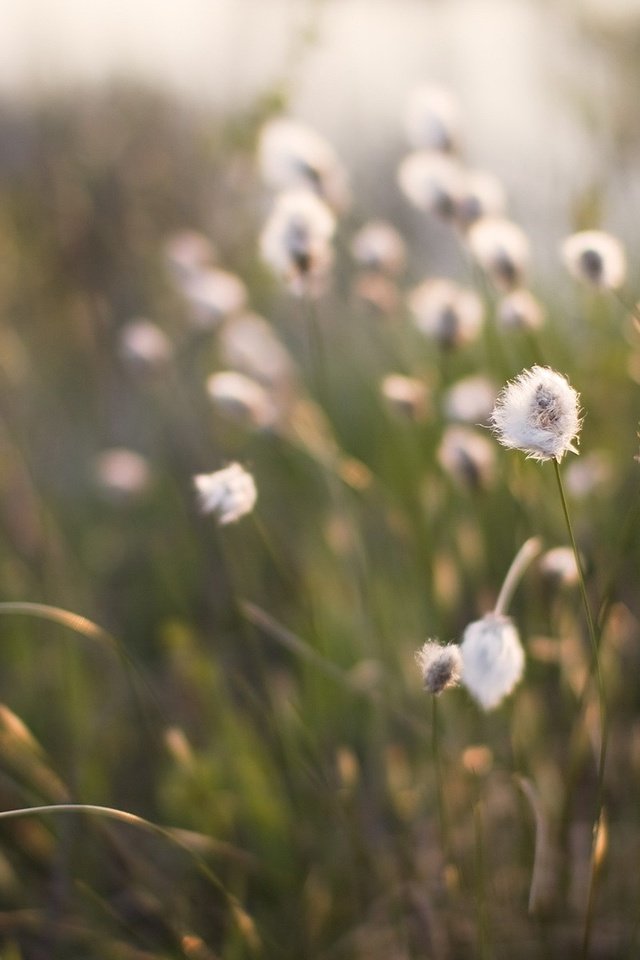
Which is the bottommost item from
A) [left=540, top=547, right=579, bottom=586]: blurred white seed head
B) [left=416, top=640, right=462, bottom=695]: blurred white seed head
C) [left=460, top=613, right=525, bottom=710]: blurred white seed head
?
[left=416, top=640, right=462, bottom=695]: blurred white seed head

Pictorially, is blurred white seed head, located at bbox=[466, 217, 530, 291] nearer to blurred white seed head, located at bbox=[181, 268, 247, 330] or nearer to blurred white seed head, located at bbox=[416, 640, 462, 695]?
blurred white seed head, located at bbox=[181, 268, 247, 330]

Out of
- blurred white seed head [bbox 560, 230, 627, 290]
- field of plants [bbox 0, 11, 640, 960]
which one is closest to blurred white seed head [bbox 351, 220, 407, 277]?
field of plants [bbox 0, 11, 640, 960]

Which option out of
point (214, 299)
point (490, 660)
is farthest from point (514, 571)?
point (214, 299)

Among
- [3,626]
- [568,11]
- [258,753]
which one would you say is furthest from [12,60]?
[258,753]

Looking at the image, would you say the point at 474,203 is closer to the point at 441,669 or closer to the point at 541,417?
the point at 541,417

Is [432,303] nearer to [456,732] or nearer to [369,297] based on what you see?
[369,297]

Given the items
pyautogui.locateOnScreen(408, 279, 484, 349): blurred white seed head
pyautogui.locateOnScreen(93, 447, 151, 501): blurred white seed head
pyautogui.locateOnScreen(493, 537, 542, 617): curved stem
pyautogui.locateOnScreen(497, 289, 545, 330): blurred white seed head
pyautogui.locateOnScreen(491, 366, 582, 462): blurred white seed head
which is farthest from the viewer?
pyautogui.locateOnScreen(93, 447, 151, 501): blurred white seed head
